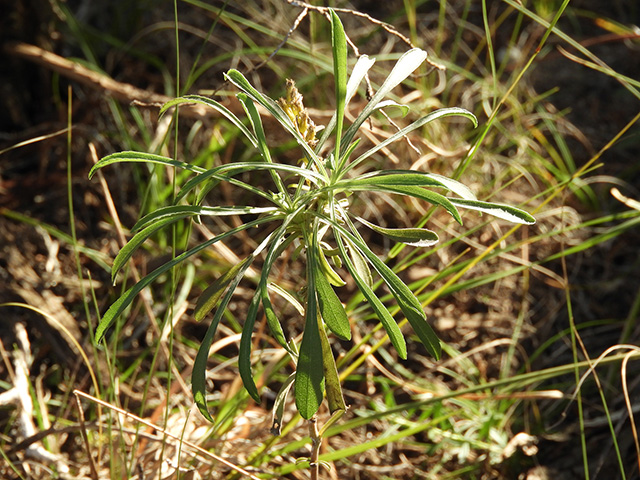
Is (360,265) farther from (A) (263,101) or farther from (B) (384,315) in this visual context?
(A) (263,101)

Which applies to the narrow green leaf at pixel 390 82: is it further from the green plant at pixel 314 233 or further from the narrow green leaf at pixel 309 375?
the narrow green leaf at pixel 309 375

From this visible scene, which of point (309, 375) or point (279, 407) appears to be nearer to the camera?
point (309, 375)

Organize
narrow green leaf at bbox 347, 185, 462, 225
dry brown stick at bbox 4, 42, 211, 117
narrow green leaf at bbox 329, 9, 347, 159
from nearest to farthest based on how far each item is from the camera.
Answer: narrow green leaf at bbox 347, 185, 462, 225 → narrow green leaf at bbox 329, 9, 347, 159 → dry brown stick at bbox 4, 42, 211, 117

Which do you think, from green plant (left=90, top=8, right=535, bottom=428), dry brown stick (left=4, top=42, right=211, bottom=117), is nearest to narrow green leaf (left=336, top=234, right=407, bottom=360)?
green plant (left=90, top=8, right=535, bottom=428)

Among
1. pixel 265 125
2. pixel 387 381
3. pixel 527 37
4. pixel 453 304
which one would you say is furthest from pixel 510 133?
pixel 387 381

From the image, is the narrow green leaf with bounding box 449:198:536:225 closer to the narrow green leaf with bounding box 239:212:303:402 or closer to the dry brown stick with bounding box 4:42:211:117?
the narrow green leaf with bounding box 239:212:303:402

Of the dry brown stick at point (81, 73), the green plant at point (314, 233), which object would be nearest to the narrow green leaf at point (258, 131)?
the green plant at point (314, 233)

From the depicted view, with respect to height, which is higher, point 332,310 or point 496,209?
point 496,209

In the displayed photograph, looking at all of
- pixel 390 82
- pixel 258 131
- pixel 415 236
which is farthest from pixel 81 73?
pixel 415 236

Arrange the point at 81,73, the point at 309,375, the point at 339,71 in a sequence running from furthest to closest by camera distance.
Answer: the point at 81,73 → the point at 339,71 → the point at 309,375

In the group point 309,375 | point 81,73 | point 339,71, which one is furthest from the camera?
point 81,73
